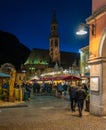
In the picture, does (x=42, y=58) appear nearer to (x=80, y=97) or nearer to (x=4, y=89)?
(x=4, y=89)

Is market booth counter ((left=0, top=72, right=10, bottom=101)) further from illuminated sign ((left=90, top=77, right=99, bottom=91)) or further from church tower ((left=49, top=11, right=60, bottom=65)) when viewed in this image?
church tower ((left=49, top=11, right=60, bottom=65))

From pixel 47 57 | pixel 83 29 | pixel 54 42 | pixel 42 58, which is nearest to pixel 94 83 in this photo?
pixel 83 29

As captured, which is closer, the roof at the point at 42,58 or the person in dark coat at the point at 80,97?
the person in dark coat at the point at 80,97

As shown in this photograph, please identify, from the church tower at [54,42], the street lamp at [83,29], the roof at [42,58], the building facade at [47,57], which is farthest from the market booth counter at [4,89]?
the church tower at [54,42]

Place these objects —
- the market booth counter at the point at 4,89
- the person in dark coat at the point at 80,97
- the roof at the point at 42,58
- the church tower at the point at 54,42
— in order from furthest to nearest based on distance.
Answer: the roof at the point at 42,58, the church tower at the point at 54,42, the market booth counter at the point at 4,89, the person in dark coat at the point at 80,97

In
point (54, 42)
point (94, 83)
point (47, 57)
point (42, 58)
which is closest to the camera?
point (94, 83)

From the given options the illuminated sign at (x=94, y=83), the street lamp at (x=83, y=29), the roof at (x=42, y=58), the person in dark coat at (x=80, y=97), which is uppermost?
the roof at (x=42, y=58)

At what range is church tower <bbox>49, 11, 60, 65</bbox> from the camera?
390 feet

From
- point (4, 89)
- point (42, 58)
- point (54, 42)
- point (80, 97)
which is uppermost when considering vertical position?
point (54, 42)

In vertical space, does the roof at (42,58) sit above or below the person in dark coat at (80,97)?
above

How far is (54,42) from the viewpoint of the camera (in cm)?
11900

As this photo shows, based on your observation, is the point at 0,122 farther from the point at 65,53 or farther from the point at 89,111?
the point at 65,53

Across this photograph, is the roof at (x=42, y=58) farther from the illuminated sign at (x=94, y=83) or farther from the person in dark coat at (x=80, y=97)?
the person in dark coat at (x=80, y=97)

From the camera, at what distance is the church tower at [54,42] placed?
119 meters
